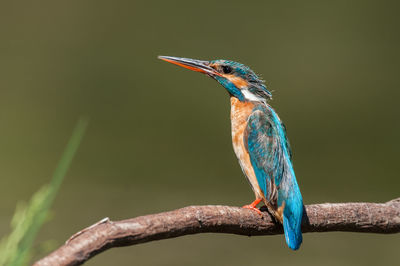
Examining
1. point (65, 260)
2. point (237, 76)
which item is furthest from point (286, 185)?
point (65, 260)

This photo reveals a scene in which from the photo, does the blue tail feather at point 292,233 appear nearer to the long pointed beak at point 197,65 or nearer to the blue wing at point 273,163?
the blue wing at point 273,163

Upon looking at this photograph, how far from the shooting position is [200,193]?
174 inches

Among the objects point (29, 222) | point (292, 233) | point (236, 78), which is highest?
point (236, 78)

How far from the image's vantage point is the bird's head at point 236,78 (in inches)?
67.6

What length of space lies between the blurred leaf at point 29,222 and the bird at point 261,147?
78cm

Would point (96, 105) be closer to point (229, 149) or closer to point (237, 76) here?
point (229, 149)

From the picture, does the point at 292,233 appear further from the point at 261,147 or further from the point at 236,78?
the point at 236,78

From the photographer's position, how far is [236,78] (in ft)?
5.72

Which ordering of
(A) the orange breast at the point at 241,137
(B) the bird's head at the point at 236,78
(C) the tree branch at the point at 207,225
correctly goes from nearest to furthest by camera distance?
(C) the tree branch at the point at 207,225 < (A) the orange breast at the point at 241,137 < (B) the bird's head at the point at 236,78

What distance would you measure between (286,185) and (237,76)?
41 centimetres

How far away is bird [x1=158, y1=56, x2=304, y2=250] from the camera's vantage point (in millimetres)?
1404

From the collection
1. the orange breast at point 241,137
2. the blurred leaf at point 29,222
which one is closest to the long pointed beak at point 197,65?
the orange breast at point 241,137

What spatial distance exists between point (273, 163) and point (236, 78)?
0.33 metres

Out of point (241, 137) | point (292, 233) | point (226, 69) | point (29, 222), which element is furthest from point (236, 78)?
point (29, 222)
